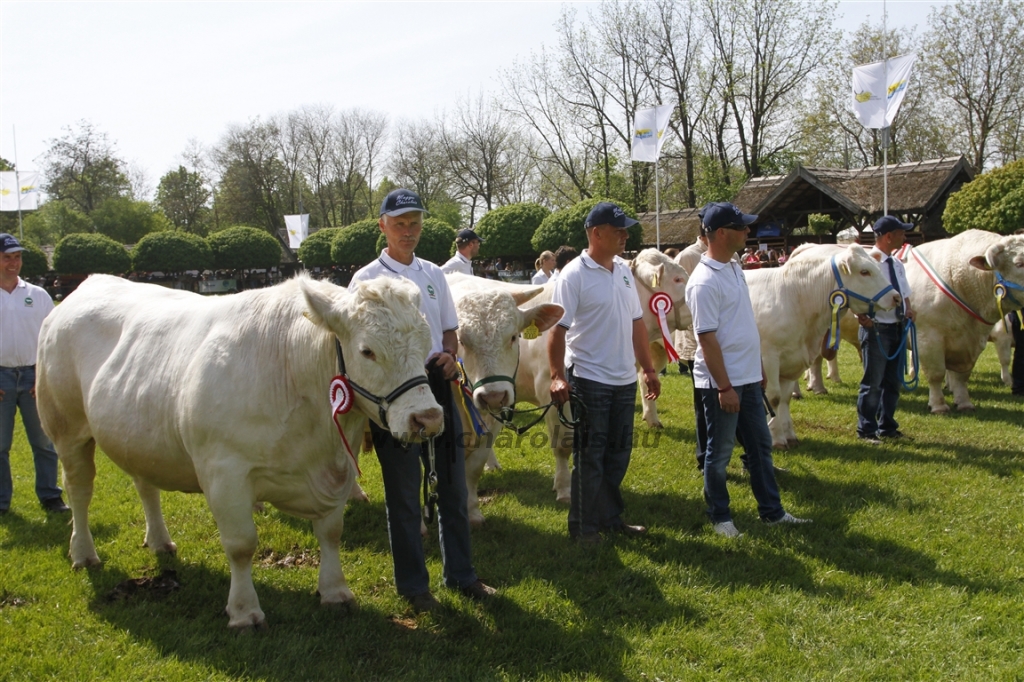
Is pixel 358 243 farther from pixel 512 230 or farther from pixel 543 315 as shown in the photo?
pixel 543 315

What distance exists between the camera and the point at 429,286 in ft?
14.6

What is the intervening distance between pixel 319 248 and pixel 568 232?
2020 cm

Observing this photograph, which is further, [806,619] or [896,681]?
[806,619]

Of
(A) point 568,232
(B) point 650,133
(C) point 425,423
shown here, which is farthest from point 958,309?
(A) point 568,232

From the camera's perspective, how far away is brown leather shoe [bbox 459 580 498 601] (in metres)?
4.48

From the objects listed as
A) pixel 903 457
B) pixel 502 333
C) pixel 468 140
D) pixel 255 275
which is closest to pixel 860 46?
pixel 468 140

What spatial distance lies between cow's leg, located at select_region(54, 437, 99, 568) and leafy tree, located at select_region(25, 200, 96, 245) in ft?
192

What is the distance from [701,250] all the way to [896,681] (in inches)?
293

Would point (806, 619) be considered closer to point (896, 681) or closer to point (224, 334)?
point (896, 681)

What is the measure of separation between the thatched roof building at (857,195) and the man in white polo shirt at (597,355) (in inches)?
779

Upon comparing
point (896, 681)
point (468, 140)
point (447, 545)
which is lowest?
point (896, 681)

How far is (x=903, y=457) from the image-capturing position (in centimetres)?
744

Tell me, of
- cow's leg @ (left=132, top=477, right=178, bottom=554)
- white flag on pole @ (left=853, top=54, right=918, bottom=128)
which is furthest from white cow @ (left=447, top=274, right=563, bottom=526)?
white flag on pole @ (left=853, top=54, right=918, bottom=128)

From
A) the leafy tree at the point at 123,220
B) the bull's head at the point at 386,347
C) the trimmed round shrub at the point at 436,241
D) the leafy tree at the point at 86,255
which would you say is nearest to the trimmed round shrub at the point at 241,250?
the leafy tree at the point at 86,255
